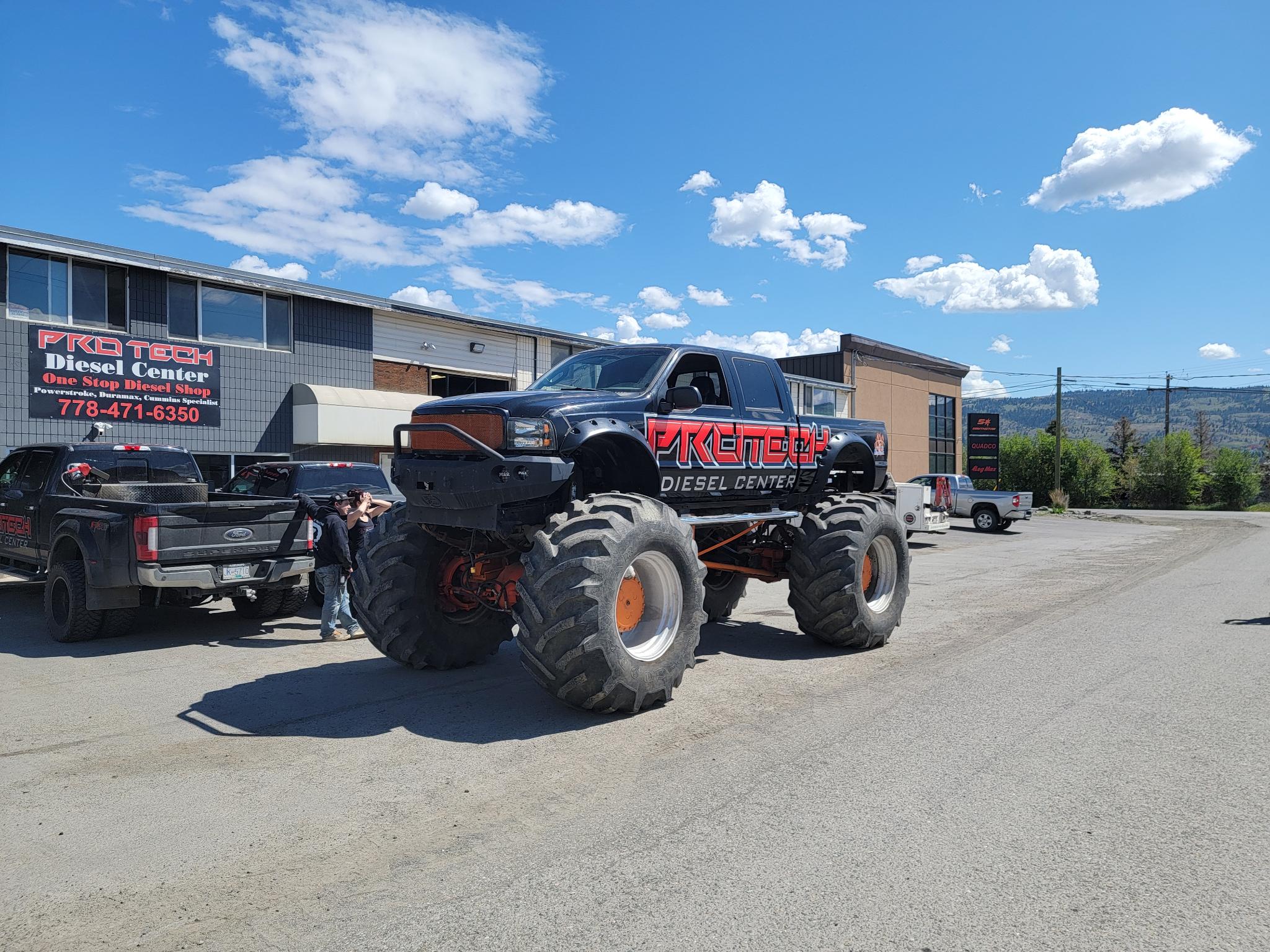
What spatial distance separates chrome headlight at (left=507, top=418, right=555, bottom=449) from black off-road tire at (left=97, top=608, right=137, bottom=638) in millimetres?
5112

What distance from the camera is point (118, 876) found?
A: 3.58 meters

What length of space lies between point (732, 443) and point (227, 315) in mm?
15136

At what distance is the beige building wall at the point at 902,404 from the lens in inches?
1574

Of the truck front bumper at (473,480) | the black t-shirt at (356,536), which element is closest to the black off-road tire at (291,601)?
the black t-shirt at (356,536)

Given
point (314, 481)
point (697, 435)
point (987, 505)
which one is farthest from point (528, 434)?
point (987, 505)

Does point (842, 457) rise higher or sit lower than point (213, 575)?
higher

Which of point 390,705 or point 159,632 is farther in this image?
point 159,632

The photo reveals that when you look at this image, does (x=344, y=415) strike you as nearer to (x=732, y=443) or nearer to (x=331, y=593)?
(x=331, y=593)

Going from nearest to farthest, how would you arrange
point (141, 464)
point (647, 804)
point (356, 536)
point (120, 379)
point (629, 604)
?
point (647, 804) < point (629, 604) < point (356, 536) < point (141, 464) < point (120, 379)

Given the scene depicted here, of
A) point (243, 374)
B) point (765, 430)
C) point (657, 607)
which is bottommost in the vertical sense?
point (657, 607)

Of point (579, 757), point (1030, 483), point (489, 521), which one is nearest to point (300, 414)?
point (489, 521)

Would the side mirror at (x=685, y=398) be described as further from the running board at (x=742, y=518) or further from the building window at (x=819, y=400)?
the building window at (x=819, y=400)

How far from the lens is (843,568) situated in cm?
A: 769

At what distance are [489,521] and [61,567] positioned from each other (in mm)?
5340
